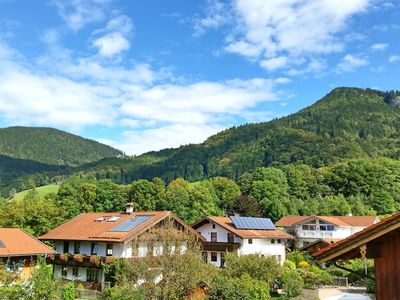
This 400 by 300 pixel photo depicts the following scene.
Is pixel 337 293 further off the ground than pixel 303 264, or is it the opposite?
pixel 303 264

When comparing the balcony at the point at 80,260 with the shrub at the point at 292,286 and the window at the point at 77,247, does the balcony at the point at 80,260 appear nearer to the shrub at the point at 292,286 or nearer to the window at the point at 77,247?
the window at the point at 77,247

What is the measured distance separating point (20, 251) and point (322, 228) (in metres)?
45.9

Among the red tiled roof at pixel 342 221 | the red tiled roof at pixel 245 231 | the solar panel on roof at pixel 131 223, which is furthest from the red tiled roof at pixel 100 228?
the red tiled roof at pixel 342 221

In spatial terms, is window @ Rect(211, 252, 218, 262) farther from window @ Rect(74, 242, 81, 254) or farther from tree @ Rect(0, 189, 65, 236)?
tree @ Rect(0, 189, 65, 236)

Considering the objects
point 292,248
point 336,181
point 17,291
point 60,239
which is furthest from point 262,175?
point 17,291

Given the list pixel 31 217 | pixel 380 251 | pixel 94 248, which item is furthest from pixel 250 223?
pixel 380 251

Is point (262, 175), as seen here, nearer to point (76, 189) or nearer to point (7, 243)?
point (76, 189)

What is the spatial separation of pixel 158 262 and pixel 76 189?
67226 millimetres

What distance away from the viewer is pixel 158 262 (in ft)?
84.2

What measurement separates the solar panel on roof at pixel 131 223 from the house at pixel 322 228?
1299 inches

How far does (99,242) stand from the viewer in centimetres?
3822

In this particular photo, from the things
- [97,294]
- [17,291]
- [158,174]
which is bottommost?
Result: [97,294]

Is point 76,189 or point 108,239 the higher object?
point 76,189

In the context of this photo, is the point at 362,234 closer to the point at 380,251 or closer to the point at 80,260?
the point at 380,251
